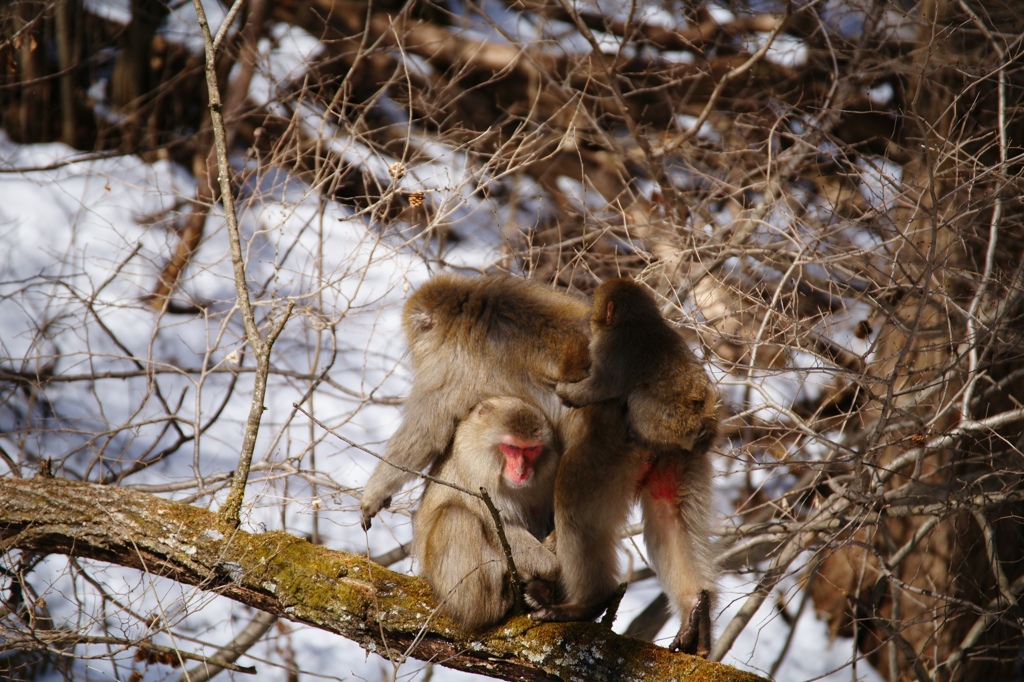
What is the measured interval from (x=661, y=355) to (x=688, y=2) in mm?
3577

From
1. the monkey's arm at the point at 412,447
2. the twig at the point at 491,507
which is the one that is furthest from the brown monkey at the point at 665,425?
the monkey's arm at the point at 412,447

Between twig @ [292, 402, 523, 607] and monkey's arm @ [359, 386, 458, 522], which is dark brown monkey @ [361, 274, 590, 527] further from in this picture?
twig @ [292, 402, 523, 607]

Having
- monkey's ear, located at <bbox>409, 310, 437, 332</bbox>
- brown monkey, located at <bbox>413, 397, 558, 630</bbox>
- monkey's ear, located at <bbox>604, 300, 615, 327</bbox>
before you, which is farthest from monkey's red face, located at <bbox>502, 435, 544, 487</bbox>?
monkey's ear, located at <bbox>409, 310, 437, 332</bbox>

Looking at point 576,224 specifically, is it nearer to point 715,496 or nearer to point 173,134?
point 715,496

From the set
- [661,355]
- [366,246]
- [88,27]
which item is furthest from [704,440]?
[88,27]

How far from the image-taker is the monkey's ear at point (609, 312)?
3.53 metres

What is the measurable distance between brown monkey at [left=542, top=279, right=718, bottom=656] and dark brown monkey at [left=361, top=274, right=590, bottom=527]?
0.56ft

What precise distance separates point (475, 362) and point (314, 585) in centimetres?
114

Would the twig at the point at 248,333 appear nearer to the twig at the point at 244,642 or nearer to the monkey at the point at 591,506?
the monkey at the point at 591,506

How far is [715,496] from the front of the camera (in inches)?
145

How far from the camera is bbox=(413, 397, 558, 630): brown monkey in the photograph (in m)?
3.42

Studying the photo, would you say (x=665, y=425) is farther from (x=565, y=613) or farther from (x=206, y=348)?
(x=206, y=348)

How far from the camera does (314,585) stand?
11.4 ft

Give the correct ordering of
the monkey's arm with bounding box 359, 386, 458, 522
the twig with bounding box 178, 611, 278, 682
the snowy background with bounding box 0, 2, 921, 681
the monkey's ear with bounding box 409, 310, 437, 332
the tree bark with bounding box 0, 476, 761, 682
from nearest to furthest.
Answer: the tree bark with bounding box 0, 476, 761, 682, the monkey's arm with bounding box 359, 386, 458, 522, the monkey's ear with bounding box 409, 310, 437, 332, the twig with bounding box 178, 611, 278, 682, the snowy background with bounding box 0, 2, 921, 681
